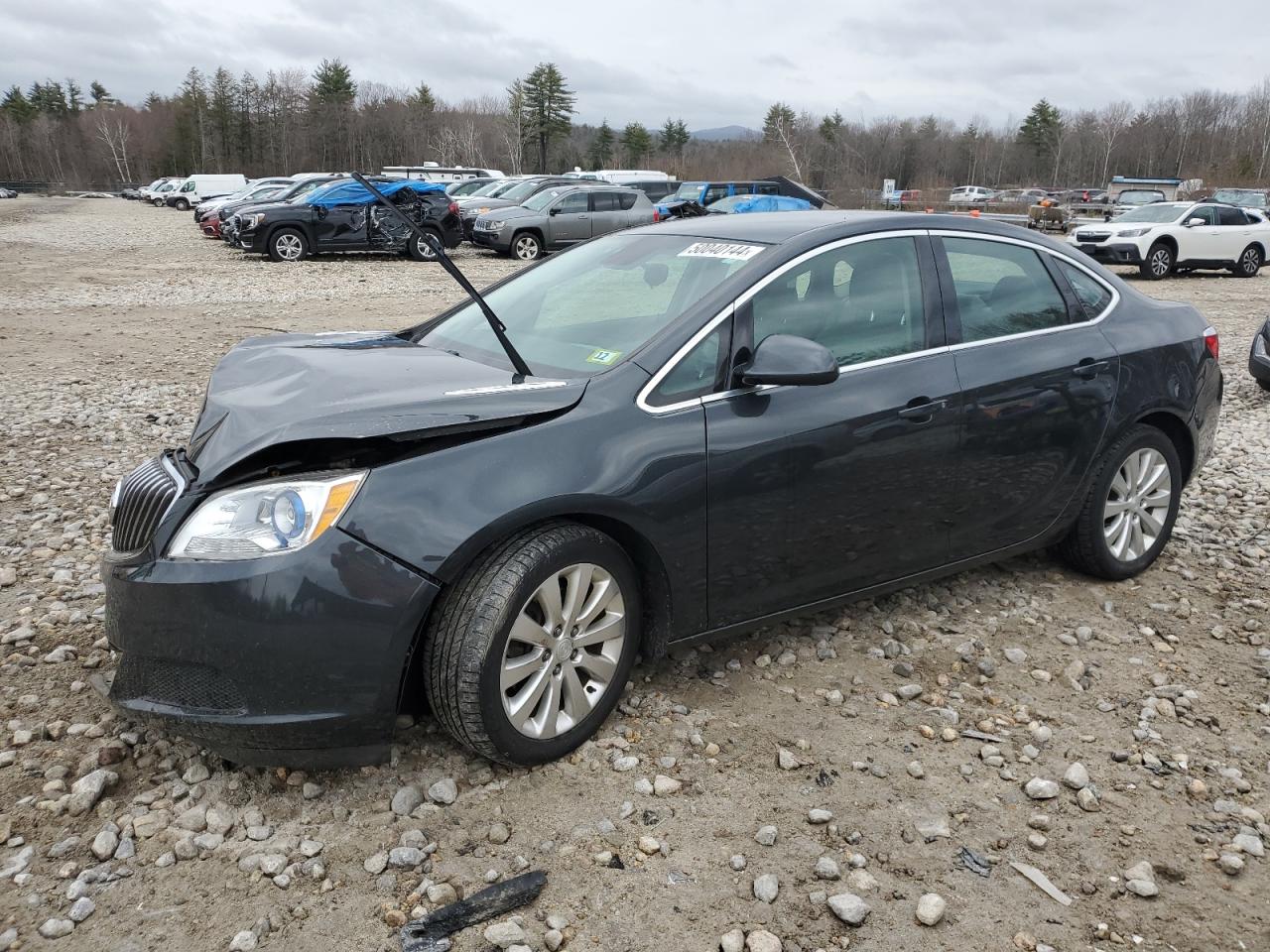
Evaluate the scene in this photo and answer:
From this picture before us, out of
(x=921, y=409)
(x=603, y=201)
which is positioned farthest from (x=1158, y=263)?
(x=921, y=409)

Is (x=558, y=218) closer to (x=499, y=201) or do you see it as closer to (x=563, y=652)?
(x=499, y=201)

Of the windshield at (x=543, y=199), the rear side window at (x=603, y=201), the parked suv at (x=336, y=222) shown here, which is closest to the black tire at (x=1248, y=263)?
the rear side window at (x=603, y=201)

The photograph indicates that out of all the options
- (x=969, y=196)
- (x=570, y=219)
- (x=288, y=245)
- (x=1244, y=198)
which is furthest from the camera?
(x=969, y=196)

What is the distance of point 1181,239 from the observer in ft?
65.0

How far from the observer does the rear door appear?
3.78 meters

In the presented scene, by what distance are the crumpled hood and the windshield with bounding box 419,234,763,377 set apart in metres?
0.19

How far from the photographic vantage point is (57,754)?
3.06m

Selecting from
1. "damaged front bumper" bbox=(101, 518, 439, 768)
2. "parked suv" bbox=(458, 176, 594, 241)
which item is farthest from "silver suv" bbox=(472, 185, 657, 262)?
"damaged front bumper" bbox=(101, 518, 439, 768)

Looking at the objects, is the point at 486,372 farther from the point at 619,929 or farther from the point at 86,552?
the point at 86,552

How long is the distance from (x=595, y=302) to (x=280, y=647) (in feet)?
5.79

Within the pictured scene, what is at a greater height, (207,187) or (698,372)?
(207,187)

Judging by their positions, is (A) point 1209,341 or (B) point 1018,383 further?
(A) point 1209,341

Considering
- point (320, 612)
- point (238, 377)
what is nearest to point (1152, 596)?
point (320, 612)

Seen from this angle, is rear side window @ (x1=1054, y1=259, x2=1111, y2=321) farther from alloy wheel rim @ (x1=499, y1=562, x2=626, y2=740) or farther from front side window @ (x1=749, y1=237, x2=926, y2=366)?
alloy wheel rim @ (x1=499, y1=562, x2=626, y2=740)
